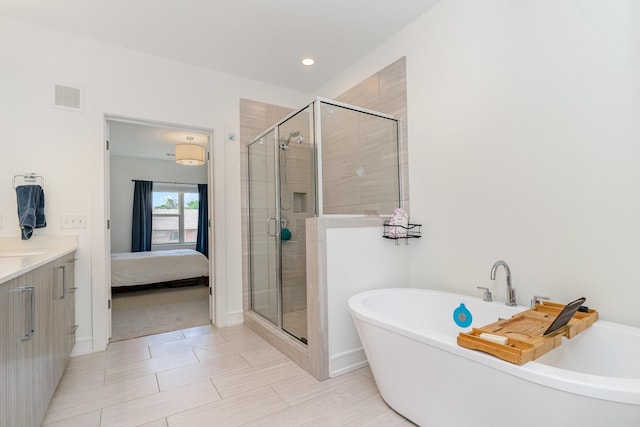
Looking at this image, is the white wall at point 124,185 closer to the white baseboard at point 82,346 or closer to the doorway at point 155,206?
the doorway at point 155,206

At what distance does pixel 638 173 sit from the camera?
57.9 inches

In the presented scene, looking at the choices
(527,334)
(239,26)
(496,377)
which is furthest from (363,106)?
(496,377)

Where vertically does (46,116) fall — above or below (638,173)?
above

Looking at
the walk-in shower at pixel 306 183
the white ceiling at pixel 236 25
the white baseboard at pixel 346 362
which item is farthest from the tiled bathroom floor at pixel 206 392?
the white ceiling at pixel 236 25

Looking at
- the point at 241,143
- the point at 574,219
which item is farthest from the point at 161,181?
the point at 574,219

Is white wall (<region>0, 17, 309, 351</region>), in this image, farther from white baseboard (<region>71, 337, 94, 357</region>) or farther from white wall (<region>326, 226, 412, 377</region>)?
white wall (<region>326, 226, 412, 377</region>)

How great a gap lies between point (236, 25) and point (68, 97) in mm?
1549

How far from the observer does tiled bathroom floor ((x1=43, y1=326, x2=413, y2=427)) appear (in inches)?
67.2

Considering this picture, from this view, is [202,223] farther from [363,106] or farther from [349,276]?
[349,276]

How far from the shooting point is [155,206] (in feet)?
23.7

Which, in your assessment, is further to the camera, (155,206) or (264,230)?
(155,206)

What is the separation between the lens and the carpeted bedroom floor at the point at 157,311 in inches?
127

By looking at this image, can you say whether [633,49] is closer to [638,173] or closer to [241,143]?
[638,173]

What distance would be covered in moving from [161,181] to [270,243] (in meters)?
5.21
